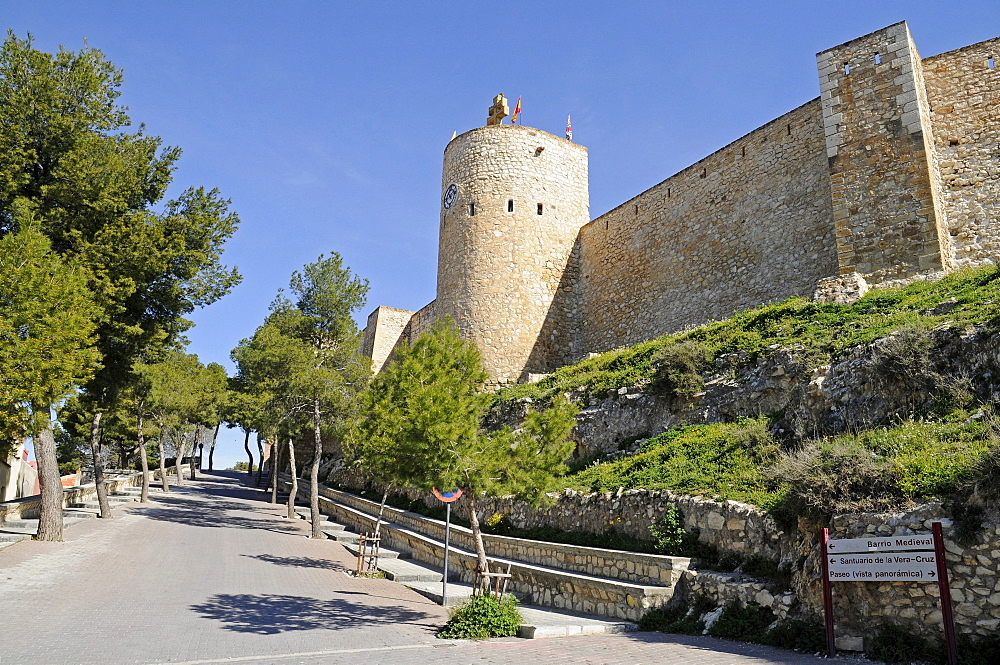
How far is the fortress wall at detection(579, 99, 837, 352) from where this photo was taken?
17.6 meters

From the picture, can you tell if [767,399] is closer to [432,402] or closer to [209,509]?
[432,402]

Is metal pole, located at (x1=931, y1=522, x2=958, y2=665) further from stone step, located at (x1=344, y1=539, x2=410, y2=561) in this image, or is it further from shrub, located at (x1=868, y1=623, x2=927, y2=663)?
stone step, located at (x1=344, y1=539, x2=410, y2=561)

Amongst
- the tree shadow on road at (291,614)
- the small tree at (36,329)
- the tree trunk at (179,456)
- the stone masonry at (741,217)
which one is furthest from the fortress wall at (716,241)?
the tree trunk at (179,456)

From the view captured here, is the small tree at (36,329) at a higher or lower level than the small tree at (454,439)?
higher

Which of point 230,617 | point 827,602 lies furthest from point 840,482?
point 230,617

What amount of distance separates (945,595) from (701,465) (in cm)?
524

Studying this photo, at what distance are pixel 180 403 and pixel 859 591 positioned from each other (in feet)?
106

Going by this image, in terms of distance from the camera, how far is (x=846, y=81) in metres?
15.9

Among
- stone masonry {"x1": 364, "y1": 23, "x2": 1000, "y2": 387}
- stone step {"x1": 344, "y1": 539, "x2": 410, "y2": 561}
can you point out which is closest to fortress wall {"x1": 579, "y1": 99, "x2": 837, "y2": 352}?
stone masonry {"x1": 364, "y1": 23, "x2": 1000, "y2": 387}

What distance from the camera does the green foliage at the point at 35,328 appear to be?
12.5m

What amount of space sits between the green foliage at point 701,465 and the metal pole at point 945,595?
8.74ft

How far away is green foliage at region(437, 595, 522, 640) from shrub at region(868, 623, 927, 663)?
433 cm

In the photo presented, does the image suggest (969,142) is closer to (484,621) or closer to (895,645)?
(895,645)

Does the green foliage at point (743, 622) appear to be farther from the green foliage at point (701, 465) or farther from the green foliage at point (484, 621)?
the green foliage at point (484, 621)
